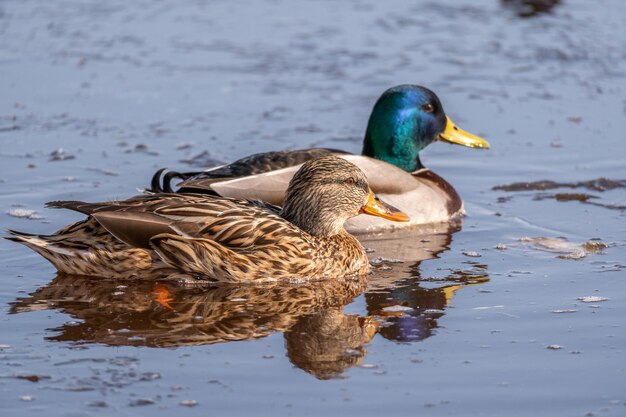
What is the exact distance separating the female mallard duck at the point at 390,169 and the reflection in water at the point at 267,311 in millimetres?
1281

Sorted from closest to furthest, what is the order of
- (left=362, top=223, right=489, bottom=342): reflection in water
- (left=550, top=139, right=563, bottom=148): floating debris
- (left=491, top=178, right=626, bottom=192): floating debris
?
(left=362, top=223, right=489, bottom=342): reflection in water, (left=491, top=178, right=626, bottom=192): floating debris, (left=550, top=139, right=563, bottom=148): floating debris

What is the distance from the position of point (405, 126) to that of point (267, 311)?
3353 mm

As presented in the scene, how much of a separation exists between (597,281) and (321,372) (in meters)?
2.36

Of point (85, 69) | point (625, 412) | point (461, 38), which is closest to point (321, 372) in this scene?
point (625, 412)

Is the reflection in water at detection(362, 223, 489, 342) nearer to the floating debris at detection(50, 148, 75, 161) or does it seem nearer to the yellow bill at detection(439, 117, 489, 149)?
the yellow bill at detection(439, 117, 489, 149)

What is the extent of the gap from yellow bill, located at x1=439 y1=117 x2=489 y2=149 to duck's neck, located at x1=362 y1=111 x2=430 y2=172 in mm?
198

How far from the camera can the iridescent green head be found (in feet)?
31.9

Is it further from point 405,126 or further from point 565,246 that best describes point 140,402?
point 405,126

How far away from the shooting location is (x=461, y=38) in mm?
14234

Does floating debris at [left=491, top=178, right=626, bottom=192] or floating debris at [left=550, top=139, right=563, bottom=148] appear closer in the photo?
floating debris at [left=491, top=178, right=626, bottom=192]

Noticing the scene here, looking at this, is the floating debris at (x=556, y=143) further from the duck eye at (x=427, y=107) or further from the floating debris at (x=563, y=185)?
the duck eye at (x=427, y=107)

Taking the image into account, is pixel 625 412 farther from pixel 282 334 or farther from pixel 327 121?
pixel 327 121

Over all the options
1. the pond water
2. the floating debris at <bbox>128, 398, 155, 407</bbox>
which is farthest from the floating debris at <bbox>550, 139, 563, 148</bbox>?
the floating debris at <bbox>128, 398, 155, 407</bbox>

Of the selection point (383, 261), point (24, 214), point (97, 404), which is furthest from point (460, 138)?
point (97, 404)
